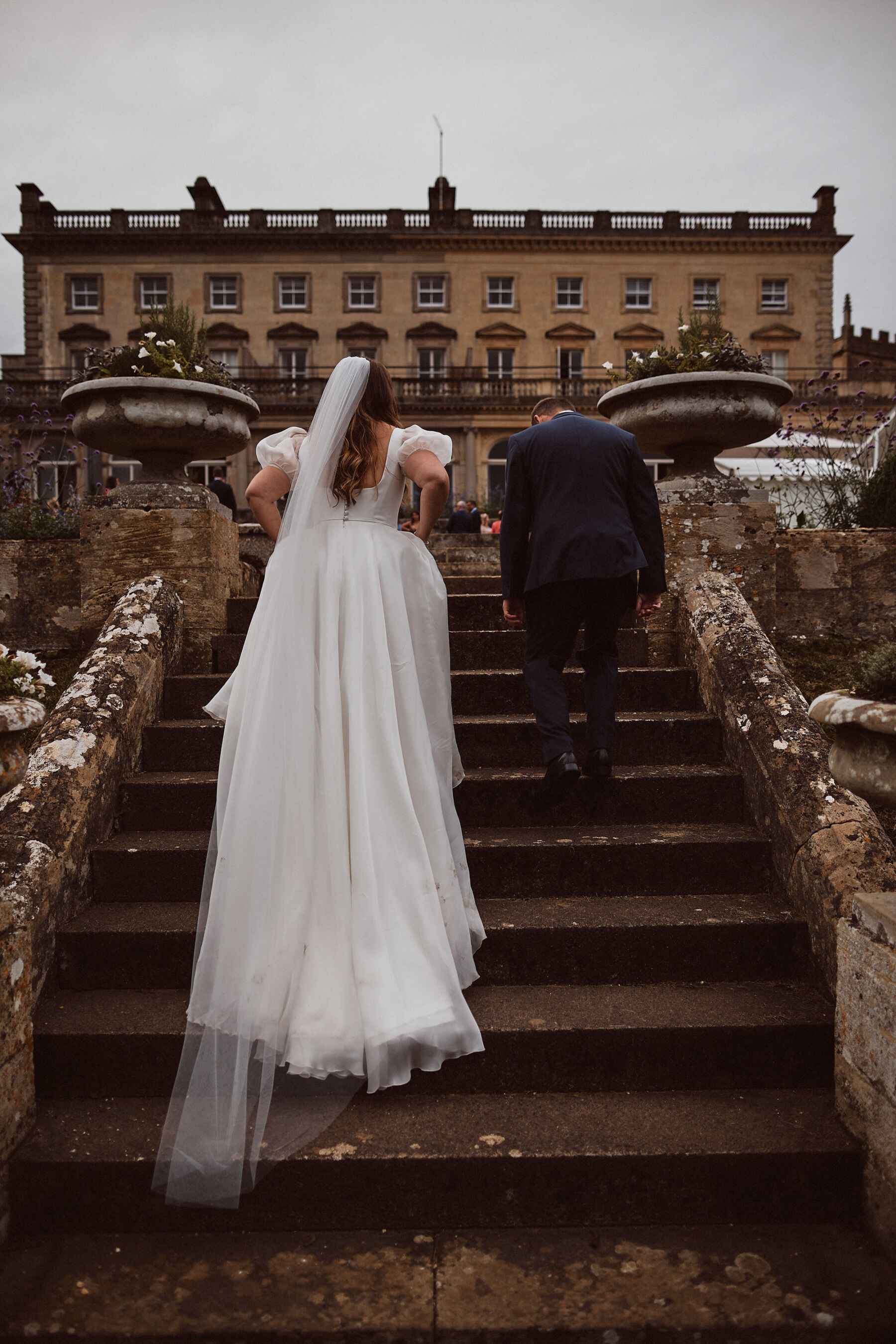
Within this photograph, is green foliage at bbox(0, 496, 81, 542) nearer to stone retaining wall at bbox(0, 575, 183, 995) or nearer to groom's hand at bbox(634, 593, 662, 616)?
stone retaining wall at bbox(0, 575, 183, 995)

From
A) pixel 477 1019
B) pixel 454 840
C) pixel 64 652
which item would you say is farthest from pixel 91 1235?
pixel 64 652

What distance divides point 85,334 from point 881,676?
38008 mm

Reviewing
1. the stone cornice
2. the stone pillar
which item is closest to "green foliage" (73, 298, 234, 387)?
the stone pillar

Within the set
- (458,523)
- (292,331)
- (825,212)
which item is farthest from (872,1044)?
(825,212)

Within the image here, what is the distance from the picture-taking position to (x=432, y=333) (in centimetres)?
3416

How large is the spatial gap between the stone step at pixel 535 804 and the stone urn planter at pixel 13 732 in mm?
965

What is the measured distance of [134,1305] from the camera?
1819 millimetres

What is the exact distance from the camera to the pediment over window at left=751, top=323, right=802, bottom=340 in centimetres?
3484

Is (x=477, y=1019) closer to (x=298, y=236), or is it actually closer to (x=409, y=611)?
(x=409, y=611)

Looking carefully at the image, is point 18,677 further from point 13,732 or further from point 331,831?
point 331,831

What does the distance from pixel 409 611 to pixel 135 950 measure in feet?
4.44

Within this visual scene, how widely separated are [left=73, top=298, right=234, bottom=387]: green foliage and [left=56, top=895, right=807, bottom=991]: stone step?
2.86 meters

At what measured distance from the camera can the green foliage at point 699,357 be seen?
4352 millimetres

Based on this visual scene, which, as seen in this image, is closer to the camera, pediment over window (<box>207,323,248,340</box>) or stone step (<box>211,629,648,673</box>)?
stone step (<box>211,629,648,673</box>)
